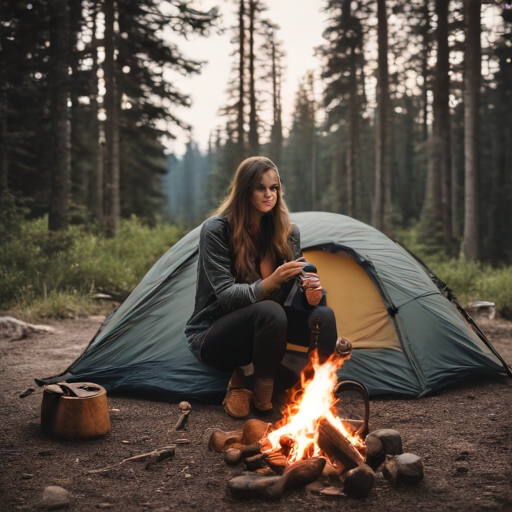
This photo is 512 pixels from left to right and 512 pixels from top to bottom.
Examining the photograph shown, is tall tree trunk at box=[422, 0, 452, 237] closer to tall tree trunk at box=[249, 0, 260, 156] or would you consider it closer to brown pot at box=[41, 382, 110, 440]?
tall tree trunk at box=[249, 0, 260, 156]

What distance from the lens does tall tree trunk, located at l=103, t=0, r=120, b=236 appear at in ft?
39.9

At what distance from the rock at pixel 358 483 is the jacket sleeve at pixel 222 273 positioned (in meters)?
1.11

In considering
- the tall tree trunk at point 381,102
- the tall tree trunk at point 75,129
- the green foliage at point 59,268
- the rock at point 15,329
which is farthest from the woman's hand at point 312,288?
the tall tree trunk at point 381,102

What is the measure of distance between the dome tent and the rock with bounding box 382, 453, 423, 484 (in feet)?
4.34

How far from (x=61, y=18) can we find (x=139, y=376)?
343 inches

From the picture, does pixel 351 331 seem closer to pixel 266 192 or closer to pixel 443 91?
pixel 266 192

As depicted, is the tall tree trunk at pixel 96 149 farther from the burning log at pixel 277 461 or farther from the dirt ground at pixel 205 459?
the burning log at pixel 277 461

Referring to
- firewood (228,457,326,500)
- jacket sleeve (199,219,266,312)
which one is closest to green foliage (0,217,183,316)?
jacket sleeve (199,219,266,312)

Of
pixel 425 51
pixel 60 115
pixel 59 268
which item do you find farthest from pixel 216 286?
pixel 425 51

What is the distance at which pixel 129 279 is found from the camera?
27.4 ft

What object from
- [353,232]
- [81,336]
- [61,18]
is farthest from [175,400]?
[61,18]

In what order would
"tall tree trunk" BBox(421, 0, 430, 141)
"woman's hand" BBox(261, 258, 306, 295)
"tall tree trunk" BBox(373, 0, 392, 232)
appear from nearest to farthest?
1. "woman's hand" BBox(261, 258, 306, 295)
2. "tall tree trunk" BBox(421, 0, 430, 141)
3. "tall tree trunk" BBox(373, 0, 392, 232)

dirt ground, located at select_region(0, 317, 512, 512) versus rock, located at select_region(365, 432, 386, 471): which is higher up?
rock, located at select_region(365, 432, 386, 471)

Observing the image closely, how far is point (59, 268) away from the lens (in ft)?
25.3
